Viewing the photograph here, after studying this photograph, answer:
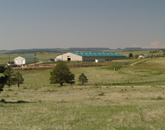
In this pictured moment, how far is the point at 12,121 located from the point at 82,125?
13.0ft

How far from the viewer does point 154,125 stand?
1053cm

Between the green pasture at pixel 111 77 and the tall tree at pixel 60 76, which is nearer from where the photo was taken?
the tall tree at pixel 60 76

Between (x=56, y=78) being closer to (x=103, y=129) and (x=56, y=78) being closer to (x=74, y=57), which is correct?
(x=103, y=129)

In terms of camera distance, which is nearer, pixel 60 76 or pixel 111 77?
pixel 60 76

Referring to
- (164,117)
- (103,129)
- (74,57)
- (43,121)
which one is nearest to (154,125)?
(164,117)

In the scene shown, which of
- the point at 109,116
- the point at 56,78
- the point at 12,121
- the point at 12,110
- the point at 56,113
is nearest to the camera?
the point at 12,121

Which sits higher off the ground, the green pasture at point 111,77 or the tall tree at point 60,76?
the tall tree at point 60,76

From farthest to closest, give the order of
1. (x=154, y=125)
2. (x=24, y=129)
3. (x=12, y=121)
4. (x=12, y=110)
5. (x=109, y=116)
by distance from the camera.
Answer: (x=12, y=110), (x=109, y=116), (x=12, y=121), (x=154, y=125), (x=24, y=129)

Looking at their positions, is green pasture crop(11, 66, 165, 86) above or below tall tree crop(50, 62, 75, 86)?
below

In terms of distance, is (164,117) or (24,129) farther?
(164,117)

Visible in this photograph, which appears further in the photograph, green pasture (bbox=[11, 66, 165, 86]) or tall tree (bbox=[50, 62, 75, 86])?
green pasture (bbox=[11, 66, 165, 86])

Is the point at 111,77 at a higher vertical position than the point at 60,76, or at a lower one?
lower

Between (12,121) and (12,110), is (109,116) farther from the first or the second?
(12,110)

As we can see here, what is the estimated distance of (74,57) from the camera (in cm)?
13012
